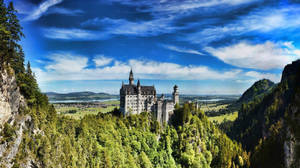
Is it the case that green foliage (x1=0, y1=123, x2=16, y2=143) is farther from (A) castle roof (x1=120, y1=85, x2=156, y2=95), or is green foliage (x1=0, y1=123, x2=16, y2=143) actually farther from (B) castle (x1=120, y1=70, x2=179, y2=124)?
(A) castle roof (x1=120, y1=85, x2=156, y2=95)

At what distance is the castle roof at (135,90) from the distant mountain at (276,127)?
6746 centimetres

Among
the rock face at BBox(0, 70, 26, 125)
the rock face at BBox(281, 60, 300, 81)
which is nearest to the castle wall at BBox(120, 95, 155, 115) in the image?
the rock face at BBox(0, 70, 26, 125)

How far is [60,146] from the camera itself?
1597 inches

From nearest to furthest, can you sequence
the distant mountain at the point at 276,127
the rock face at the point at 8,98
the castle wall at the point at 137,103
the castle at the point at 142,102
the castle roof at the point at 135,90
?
the rock face at the point at 8,98
the distant mountain at the point at 276,127
the castle wall at the point at 137,103
the castle at the point at 142,102
the castle roof at the point at 135,90

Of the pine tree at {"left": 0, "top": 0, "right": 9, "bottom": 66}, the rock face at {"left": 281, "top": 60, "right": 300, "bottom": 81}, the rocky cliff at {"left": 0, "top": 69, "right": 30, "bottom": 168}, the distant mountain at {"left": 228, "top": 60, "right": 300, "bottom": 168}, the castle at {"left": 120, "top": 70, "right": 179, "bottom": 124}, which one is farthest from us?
the rock face at {"left": 281, "top": 60, "right": 300, "bottom": 81}

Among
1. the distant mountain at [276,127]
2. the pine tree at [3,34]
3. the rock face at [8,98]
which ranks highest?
the pine tree at [3,34]

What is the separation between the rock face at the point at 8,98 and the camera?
30000 mm

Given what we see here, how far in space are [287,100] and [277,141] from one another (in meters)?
37.6

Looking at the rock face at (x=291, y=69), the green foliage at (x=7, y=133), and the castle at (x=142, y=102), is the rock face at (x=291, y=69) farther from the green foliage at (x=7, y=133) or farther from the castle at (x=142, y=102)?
the green foliage at (x=7, y=133)

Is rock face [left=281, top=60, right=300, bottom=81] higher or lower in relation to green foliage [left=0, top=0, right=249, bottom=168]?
higher

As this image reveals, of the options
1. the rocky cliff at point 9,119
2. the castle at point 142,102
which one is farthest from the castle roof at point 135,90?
the rocky cliff at point 9,119

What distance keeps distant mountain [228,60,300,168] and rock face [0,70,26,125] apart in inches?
3922

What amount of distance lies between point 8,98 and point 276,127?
13893 cm

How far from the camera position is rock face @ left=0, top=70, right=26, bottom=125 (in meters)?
30.0
